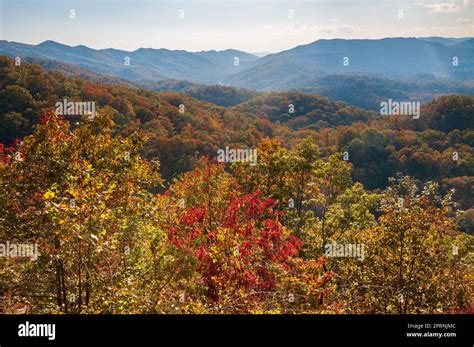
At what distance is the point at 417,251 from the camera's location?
10.5 m

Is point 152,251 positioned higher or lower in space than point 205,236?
higher

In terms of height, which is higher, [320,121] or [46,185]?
[320,121]

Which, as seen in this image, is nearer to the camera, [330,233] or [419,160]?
[330,233]

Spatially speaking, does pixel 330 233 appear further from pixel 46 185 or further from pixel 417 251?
pixel 46 185

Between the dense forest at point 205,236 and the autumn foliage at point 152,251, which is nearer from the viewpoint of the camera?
the autumn foliage at point 152,251

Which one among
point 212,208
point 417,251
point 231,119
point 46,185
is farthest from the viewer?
point 231,119

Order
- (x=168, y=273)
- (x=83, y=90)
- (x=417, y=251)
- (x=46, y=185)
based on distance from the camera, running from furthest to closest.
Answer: (x=83, y=90) < (x=417, y=251) < (x=168, y=273) < (x=46, y=185)

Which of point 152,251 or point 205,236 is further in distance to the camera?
point 205,236

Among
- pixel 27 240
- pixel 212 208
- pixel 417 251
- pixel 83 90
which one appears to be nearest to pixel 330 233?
pixel 212 208

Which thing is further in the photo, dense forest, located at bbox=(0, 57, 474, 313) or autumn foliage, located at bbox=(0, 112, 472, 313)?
dense forest, located at bbox=(0, 57, 474, 313)

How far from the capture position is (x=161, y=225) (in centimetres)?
1322
